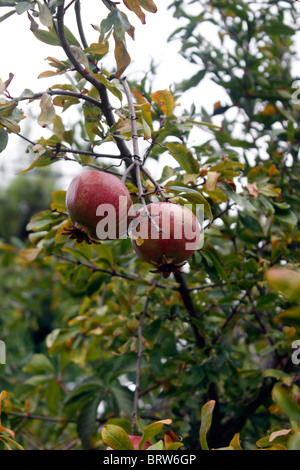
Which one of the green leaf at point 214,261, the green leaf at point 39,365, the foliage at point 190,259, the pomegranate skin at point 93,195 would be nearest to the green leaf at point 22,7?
the foliage at point 190,259

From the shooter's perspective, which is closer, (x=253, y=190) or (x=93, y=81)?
(x=93, y=81)

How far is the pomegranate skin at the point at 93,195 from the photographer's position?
58cm

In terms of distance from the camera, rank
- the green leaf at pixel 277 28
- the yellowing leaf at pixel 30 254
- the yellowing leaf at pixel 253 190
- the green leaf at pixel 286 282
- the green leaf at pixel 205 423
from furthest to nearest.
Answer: the green leaf at pixel 277 28, the yellowing leaf at pixel 30 254, the yellowing leaf at pixel 253 190, the green leaf at pixel 205 423, the green leaf at pixel 286 282

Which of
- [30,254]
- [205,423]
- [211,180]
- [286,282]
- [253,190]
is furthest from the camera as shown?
[30,254]

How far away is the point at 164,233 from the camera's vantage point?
0.59 metres

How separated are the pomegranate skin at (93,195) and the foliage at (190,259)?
A: 0.03 meters

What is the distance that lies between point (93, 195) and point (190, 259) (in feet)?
1.03

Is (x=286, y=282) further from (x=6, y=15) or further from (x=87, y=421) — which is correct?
(x=87, y=421)

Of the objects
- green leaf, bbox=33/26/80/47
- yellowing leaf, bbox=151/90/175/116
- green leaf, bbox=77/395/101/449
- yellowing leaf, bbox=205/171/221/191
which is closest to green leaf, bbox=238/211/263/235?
yellowing leaf, bbox=205/171/221/191

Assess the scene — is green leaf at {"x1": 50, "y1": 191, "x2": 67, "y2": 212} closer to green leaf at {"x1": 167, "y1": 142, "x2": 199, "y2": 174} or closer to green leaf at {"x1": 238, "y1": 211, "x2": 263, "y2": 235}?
green leaf at {"x1": 167, "y1": 142, "x2": 199, "y2": 174}

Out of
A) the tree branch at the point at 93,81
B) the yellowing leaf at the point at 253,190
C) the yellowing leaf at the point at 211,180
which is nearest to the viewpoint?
the tree branch at the point at 93,81

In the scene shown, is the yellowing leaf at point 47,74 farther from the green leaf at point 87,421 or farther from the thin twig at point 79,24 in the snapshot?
the green leaf at point 87,421

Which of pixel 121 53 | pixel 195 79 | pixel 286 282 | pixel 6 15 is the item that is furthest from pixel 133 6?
pixel 195 79

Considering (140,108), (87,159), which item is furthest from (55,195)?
(140,108)
